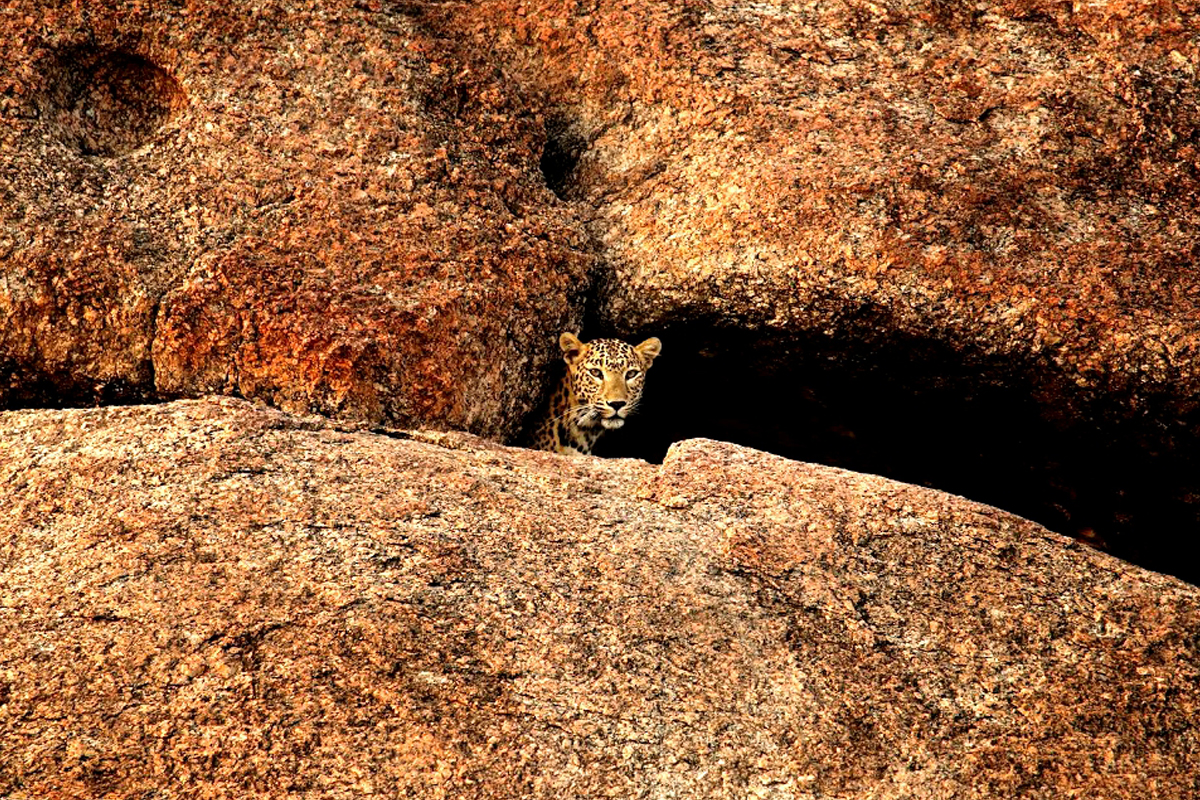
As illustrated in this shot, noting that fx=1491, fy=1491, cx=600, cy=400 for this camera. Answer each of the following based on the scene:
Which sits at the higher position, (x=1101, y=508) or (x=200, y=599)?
(x=200, y=599)

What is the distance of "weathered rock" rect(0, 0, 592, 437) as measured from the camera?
31.6ft

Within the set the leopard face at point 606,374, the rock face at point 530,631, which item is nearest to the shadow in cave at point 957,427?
the leopard face at point 606,374

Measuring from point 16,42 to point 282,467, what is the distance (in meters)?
4.31

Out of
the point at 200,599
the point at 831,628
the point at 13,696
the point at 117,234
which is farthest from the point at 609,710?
the point at 117,234

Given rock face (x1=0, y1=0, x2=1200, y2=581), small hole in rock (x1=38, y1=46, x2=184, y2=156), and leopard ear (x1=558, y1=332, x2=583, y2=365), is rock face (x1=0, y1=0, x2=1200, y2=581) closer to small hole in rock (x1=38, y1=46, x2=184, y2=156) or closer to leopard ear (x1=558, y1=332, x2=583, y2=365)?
small hole in rock (x1=38, y1=46, x2=184, y2=156)

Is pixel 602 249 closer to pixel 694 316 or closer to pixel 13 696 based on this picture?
pixel 694 316

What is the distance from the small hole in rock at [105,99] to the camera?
10.3 meters

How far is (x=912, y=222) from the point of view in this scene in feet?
34.6

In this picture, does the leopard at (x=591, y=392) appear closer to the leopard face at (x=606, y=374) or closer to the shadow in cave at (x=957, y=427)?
the leopard face at (x=606, y=374)

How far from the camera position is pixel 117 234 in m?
9.79

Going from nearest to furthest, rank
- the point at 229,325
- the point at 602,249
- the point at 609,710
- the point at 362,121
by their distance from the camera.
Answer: the point at 609,710 → the point at 229,325 → the point at 362,121 → the point at 602,249

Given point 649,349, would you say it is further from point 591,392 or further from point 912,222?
point 912,222

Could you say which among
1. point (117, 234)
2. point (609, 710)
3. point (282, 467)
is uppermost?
point (117, 234)

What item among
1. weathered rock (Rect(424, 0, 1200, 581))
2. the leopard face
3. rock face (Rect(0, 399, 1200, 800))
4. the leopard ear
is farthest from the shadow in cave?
rock face (Rect(0, 399, 1200, 800))
